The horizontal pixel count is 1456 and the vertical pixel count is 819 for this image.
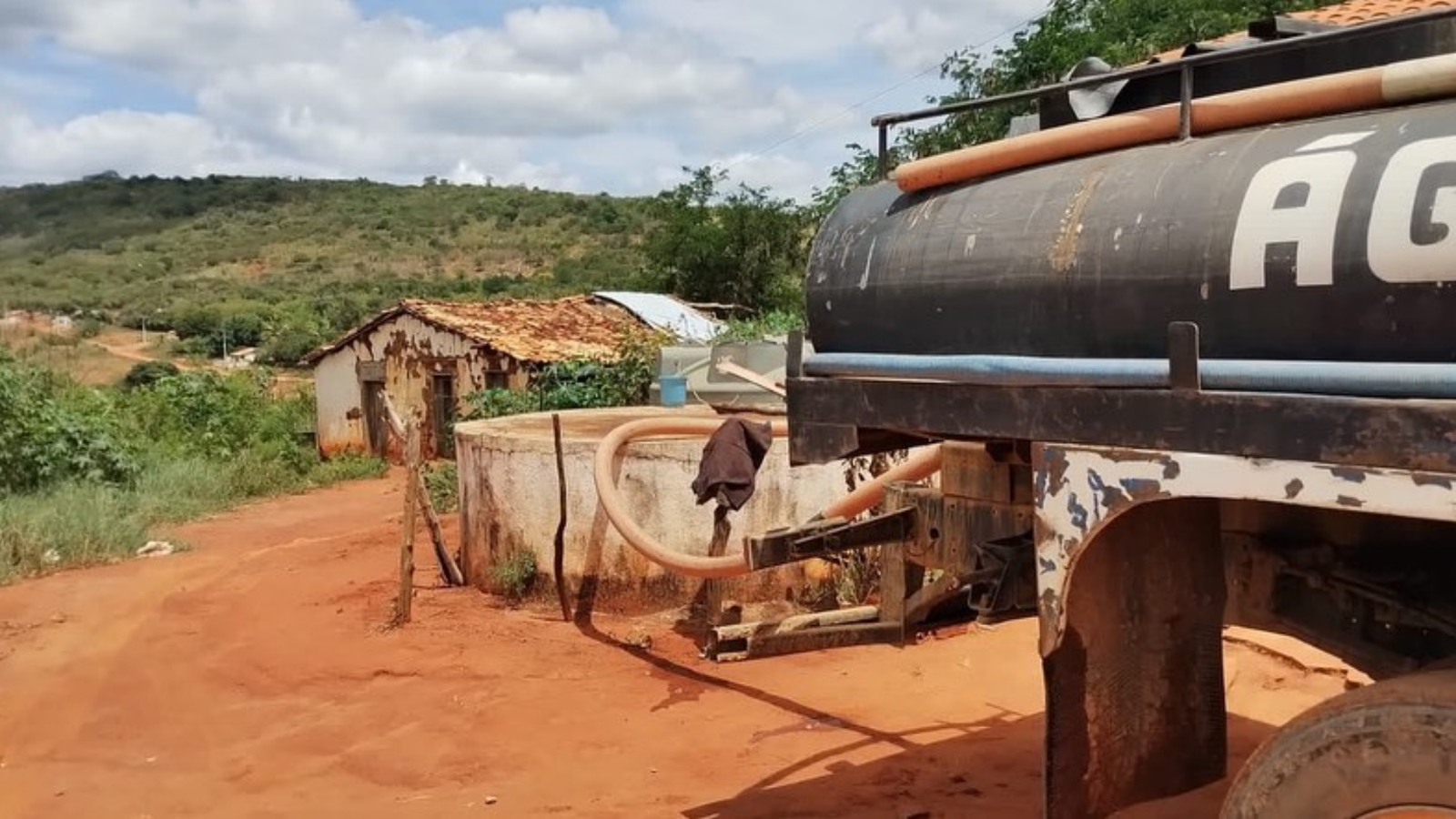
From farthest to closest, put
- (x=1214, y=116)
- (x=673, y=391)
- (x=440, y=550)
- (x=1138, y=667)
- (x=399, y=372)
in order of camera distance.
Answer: (x=399, y=372), (x=673, y=391), (x=440, y=550), (x=1138, y=667), (x=1214, y=116)

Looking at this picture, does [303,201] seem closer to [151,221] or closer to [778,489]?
[151,221]

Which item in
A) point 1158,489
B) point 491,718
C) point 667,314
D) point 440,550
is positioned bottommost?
point 491,718

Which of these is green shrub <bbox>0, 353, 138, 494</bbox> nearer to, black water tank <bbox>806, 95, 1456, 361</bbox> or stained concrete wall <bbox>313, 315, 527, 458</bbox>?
stained concrete wall <bbox>313, 315, 527, 458</bbox>

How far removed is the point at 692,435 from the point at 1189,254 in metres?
7.26

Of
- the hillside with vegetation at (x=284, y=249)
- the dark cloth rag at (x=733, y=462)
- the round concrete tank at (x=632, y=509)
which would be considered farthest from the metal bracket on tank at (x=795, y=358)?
the hillside with vegetation at (x=284, y=249)

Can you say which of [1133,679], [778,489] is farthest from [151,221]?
[1133,679]

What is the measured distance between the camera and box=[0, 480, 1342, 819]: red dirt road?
6.41 m

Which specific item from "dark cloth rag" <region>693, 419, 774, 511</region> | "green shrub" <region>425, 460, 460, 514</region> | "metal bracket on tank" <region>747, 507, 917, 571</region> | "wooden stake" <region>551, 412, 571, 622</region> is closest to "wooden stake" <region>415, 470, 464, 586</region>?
"wooden stake" <region>551, 412, 571, 622</region>

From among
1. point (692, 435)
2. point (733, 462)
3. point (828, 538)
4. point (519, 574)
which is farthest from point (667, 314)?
point (828, 538)

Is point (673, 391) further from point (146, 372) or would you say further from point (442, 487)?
point (146, 372)

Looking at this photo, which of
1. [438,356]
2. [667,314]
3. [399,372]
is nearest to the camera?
[438,356]

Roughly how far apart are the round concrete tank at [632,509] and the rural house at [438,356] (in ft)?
38.2

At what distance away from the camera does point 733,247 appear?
31.1 m

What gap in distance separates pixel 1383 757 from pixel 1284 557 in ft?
3.79
